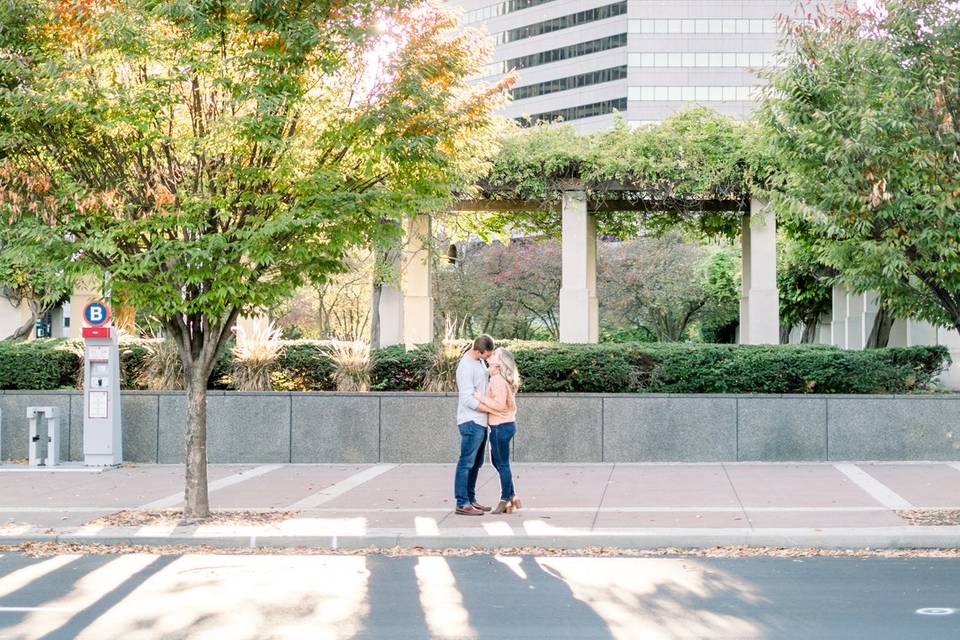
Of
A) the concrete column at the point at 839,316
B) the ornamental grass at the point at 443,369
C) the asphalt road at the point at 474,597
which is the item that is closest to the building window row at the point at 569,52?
the concrete column at the point at 839,316

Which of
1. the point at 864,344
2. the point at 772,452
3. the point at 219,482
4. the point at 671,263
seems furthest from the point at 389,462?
the point at 671,263

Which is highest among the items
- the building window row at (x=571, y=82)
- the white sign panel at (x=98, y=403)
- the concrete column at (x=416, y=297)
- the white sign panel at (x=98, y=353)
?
the building window row at (x=571, y=82)

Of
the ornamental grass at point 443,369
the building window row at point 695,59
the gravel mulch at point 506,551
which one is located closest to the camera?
the gravel mulch at point 506,551

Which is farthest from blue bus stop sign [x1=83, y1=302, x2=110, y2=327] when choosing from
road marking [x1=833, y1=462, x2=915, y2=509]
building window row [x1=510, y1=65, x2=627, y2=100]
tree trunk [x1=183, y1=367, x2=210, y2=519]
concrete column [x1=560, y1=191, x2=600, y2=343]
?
building window row [x1=510, y1=65, x2=627, y2=100]

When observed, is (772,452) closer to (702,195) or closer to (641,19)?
(702,195)

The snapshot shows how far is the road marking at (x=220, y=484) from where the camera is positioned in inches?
433

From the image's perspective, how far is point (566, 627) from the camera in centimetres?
632

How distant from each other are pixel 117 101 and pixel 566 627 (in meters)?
6.40

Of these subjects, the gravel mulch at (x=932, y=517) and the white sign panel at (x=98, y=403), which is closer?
the gravel mulch at (x=932, y=517)

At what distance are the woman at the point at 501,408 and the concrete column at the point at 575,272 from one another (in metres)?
10.6

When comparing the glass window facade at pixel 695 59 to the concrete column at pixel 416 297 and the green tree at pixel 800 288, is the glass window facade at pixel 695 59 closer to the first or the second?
the green tree at pixel 800 288

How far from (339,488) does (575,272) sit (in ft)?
34.5

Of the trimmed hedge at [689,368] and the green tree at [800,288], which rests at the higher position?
the green tree at [800,288]

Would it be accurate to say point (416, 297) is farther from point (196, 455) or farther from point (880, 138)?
point (880, 138)
